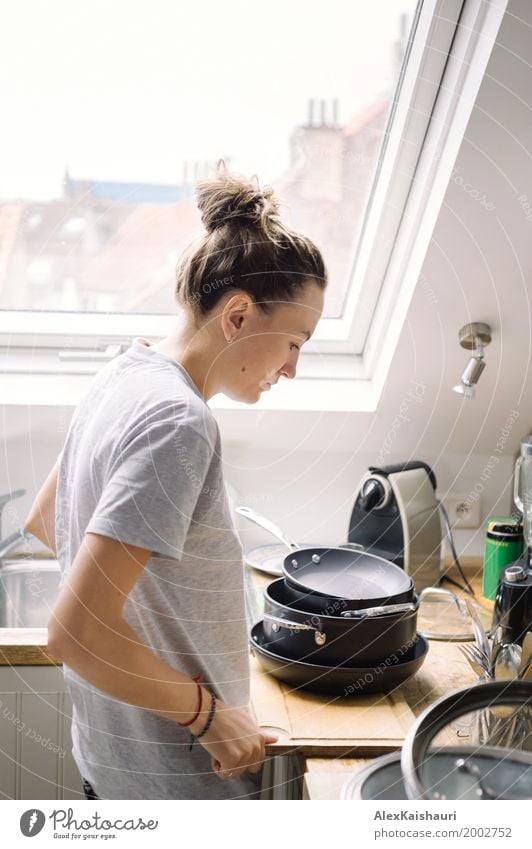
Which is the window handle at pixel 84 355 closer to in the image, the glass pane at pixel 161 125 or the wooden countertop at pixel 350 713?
the glass pane at pixel 161 125

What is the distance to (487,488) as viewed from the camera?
129 centimetres

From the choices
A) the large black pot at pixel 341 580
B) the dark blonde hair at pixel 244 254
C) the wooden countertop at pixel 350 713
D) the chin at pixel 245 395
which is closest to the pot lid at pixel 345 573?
the large black pot at pixel 341 580

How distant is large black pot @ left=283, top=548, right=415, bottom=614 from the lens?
2.61 ft

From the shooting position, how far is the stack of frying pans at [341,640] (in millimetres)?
775

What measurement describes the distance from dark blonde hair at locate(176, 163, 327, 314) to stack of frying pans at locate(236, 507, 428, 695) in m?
0.31

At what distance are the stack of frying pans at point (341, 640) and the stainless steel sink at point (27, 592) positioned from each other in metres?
0.40

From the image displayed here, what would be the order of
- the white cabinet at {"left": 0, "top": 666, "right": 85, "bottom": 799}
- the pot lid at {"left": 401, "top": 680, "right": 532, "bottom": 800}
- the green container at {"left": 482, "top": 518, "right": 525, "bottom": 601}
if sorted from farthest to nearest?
1. the green container at {"left": 482, "top": 518, "right": 525, "bottom": 601}
2. the white cabinet at {"left": 0, "top": 666, "right": 85, "bottom": 799}
3. the pot lid at {"left": 401, "top": 680, "right": 532, "bottom": 800}

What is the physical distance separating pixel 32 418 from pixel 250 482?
34cm

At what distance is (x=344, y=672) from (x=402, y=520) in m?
0.35

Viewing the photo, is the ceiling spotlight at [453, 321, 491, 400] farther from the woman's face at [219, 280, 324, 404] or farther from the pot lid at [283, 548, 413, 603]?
the woman's face at [219, 280, 324, 404]

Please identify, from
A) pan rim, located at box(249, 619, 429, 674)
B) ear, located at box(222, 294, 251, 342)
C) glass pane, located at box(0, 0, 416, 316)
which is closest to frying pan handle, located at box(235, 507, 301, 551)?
pan rim, located at box(249, 619, 429, 674)
